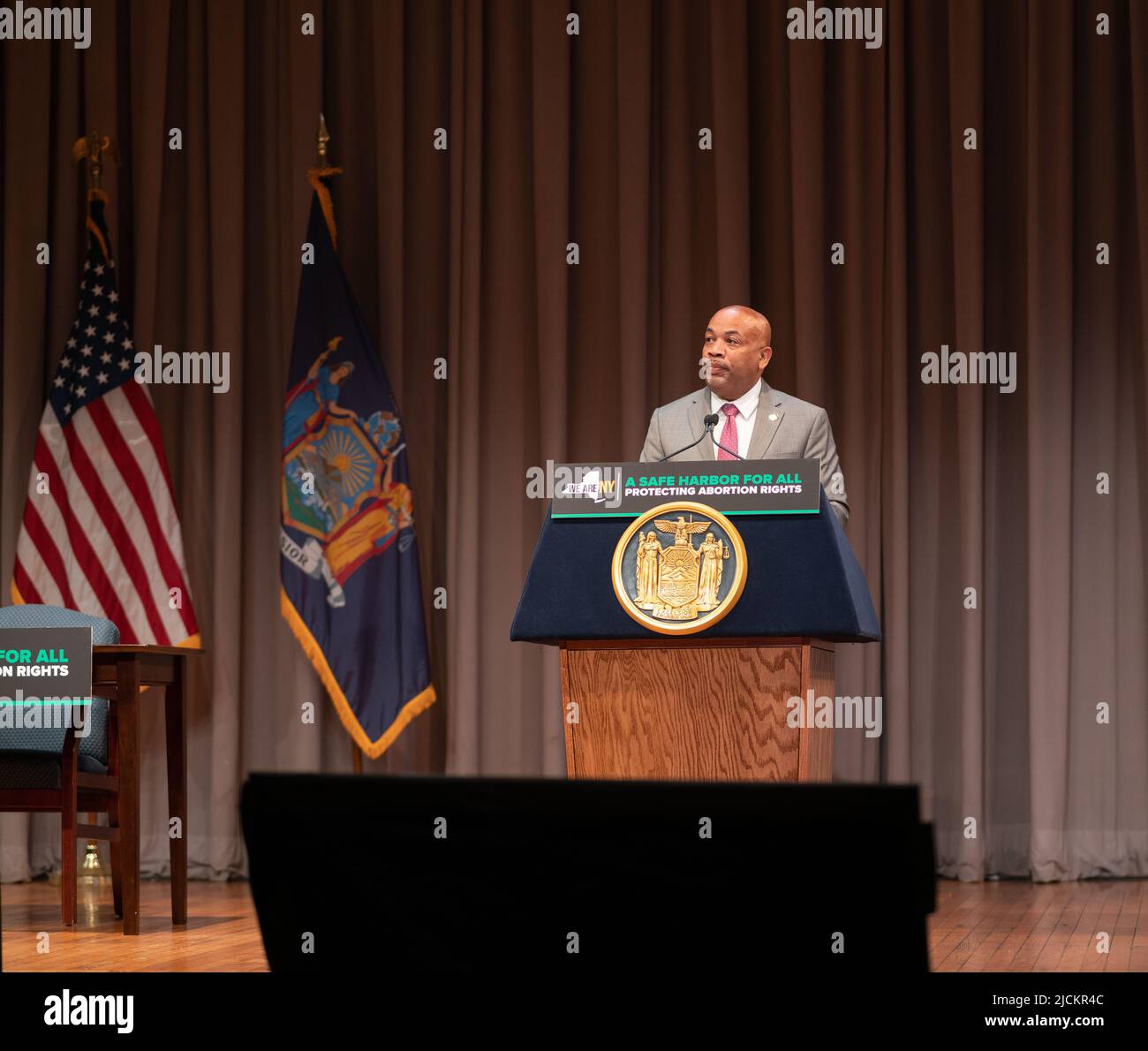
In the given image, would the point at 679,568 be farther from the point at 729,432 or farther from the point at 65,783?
the point at 65,783

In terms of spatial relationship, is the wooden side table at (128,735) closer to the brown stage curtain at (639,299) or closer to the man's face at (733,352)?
the brown stage curtain at (639,299)

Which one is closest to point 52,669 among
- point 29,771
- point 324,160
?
point 29,771

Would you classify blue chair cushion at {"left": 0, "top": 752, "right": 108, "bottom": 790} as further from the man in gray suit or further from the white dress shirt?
the white dress shirt

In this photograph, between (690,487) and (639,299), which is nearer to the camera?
(690,487)

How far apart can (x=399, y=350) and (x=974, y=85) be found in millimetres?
2646

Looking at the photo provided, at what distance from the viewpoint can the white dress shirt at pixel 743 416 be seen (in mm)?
4191

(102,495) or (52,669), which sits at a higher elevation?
(102,495)

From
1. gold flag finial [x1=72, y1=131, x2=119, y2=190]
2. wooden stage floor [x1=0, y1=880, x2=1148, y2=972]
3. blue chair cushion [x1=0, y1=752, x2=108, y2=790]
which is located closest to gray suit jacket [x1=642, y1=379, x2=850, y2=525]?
wooden stage floor [x1=0, y1=880, x2=1148, y2=972]

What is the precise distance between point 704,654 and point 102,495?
3817 millimetres

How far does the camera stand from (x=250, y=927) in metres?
4.84

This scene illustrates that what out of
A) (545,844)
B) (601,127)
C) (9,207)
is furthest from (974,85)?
(545,844)

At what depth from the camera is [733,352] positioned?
420 centimetres

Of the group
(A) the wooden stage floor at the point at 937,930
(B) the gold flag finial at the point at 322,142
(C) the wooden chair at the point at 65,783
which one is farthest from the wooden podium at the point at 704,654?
(B) the gold flag finial at the point at 322,142

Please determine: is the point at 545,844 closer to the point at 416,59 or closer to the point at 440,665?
the point at 440,665
